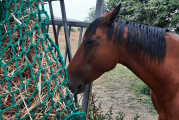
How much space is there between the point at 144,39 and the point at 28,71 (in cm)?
109

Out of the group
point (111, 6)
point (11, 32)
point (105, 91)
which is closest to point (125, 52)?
point (11, 32)

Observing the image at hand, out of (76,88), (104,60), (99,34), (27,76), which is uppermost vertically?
(99,34)

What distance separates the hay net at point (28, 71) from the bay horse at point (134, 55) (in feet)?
1.81

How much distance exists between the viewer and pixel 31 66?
77cm

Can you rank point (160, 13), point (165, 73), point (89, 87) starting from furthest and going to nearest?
point (160, 13) < point (89, 87) < point (165, 73)

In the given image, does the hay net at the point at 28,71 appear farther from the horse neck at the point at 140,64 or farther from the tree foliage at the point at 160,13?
the tree foliage at the point at 160,13

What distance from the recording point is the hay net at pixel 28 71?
28.7 inches

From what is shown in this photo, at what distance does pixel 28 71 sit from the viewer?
80 cm

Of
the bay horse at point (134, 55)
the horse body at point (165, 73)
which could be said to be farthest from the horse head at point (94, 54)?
the horse body at point (165, 73)

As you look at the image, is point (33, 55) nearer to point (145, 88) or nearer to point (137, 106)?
point (137, 106)

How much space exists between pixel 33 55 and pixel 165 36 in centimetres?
125

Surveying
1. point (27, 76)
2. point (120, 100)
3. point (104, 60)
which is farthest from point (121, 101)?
point (27, 76)

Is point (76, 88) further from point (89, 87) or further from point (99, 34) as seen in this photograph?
point (99, 34)

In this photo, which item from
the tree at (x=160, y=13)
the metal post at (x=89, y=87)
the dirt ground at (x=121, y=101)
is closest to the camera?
the metal post at (x=89, y=87)
